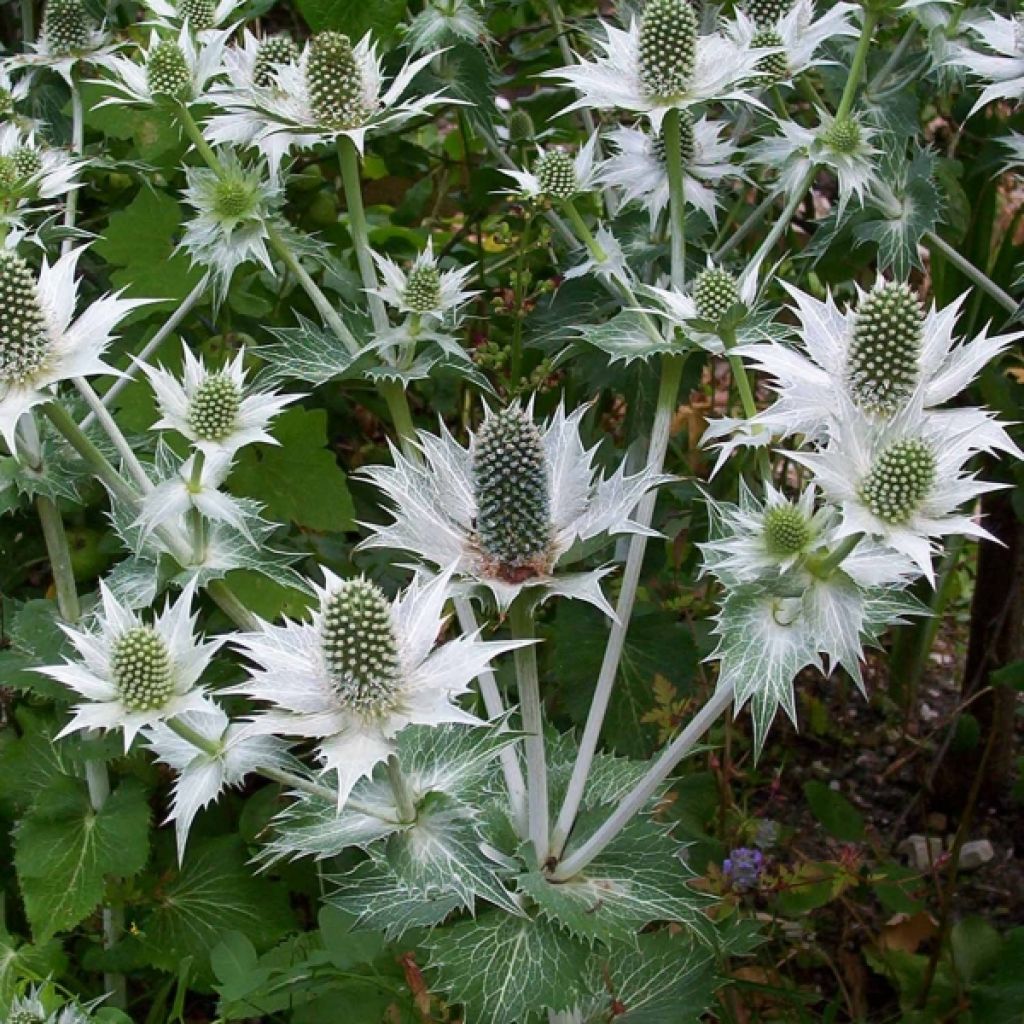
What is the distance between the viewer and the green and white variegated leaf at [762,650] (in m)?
1.53

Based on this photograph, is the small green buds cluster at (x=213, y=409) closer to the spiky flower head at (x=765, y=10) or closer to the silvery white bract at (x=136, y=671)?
the silvery white bract at (x=136, y=671)

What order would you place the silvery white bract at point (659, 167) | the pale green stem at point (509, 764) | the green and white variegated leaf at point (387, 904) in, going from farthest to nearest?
the silvery white bract at point (659, 167)
the pale green stem at point (509, 764)
the green and white variegated leaf at point (387, 904)

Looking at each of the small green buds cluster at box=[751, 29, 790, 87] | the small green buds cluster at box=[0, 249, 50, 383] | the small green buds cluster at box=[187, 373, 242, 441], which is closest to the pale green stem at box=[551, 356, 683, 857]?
the small green buds cluster at box=[187, 373, 242, 441]

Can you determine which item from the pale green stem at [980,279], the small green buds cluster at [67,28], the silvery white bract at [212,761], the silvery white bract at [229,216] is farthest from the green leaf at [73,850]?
the pale green stem at [980,279]

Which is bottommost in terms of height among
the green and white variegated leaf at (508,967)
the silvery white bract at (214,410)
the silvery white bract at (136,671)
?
the green and white variegated leaf at (508,967)

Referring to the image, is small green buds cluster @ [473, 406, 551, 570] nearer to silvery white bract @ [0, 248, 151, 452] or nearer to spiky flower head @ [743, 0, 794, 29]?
silvery white bract @ [0, 248, 151, 452]

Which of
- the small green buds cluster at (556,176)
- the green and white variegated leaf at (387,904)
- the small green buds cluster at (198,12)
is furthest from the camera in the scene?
the small green buds cluster at (198,12)

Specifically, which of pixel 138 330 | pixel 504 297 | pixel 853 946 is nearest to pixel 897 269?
pixel 504 297

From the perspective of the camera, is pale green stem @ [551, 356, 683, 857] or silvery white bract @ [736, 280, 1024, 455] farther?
pale green stem @ [551, 356, 683, 857]

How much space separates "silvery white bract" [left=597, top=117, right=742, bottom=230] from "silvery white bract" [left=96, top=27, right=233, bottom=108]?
0.70 meters

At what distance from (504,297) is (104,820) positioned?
133 cm

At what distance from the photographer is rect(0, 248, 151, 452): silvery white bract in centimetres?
170

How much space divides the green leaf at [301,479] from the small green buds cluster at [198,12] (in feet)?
2.38

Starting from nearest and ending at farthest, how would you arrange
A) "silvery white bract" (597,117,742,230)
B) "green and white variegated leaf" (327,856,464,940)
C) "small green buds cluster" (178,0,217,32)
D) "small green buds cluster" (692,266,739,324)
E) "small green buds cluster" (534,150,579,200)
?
"green and white variegated leaf" (327,856,464,940), "small green buds cluster" (692,266,739,324), "small green buds cluster" (534,150,579,200), "silvery white bract" (597,117,742,230), "small green buds cluster" (178,0,217,32)
